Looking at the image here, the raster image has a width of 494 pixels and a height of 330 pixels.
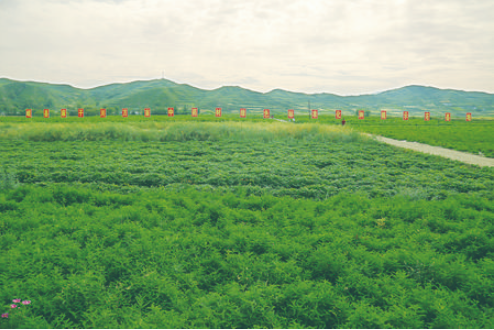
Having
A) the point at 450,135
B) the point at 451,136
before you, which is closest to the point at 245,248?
the point at 451,136

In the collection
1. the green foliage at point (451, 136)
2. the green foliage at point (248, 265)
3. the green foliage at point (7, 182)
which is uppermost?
the green foliage at point (451, 136)

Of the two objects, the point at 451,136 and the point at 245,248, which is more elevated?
the point at 451,136

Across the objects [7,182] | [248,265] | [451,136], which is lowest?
[248,265]

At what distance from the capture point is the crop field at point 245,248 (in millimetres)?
4125

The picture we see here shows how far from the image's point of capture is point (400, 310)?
4.05 m

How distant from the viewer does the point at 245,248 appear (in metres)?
5.77

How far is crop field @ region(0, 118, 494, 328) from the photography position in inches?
162

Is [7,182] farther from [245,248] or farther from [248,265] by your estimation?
[248,265]

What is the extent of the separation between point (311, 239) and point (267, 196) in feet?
9.05

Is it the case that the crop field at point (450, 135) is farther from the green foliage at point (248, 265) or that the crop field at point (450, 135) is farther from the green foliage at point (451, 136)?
the green foliage at point (248, 265)

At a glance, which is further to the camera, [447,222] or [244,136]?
[244,136]

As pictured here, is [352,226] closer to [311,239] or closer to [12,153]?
[311,239]

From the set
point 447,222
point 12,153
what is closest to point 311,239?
point 447,222

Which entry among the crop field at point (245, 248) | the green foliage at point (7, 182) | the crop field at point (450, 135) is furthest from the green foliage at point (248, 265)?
the crop field at point (450, 135)
